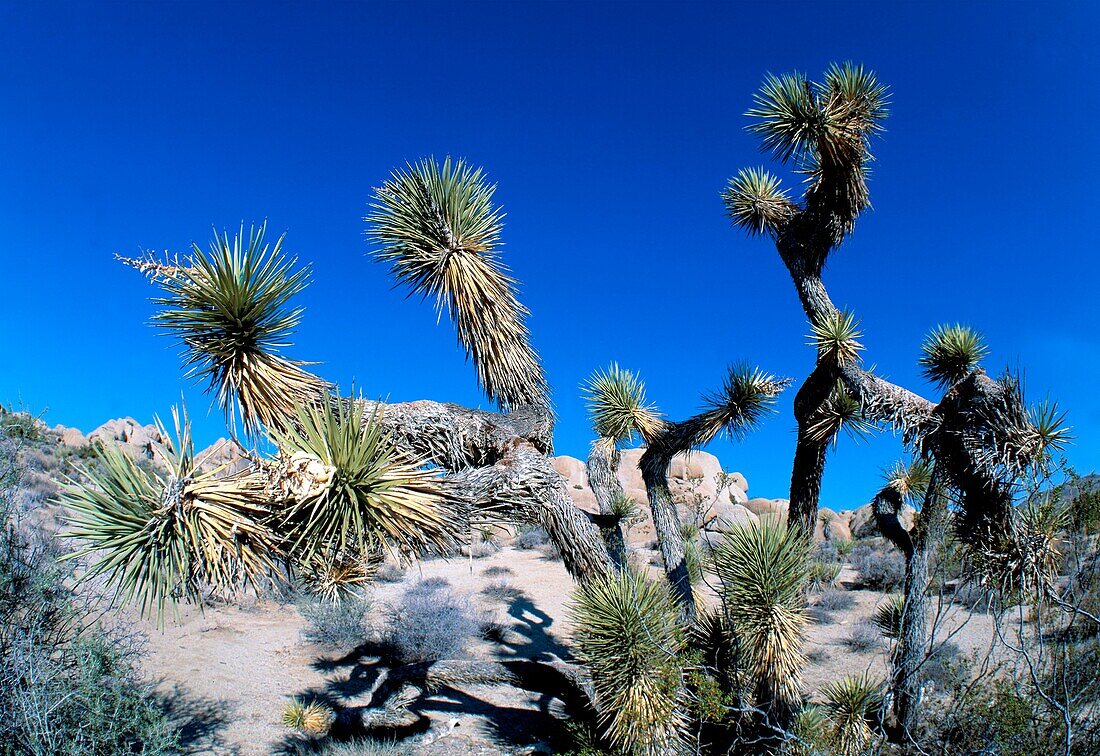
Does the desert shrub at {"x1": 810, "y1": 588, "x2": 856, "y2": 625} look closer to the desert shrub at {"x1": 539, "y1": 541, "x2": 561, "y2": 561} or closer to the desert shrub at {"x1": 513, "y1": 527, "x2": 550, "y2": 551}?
the desert shrub at {"x1": 539, "y1": 541, "x2": 561, "y2": 561}

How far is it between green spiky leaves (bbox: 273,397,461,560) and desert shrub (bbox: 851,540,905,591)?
1259cm

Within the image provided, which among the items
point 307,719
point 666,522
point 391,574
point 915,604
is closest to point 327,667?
point 307,719

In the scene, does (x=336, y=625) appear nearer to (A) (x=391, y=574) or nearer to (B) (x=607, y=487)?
(A) (x=391, y=574)

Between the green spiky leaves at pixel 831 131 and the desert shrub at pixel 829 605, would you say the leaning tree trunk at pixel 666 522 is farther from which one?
the desert shrub at pixel 829 605

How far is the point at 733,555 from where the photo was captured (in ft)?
19.7

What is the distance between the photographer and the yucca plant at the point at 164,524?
3904 millimetres

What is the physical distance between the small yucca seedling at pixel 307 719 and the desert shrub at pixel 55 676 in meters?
1.34

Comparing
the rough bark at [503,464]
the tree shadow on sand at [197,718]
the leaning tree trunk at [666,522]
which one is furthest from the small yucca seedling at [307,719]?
the leaning tree trunk at [666,522]

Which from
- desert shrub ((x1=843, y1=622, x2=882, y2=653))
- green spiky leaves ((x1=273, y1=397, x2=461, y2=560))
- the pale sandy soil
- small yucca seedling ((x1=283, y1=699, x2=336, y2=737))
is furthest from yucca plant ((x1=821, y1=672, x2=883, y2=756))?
small yucca seedling ((x1=283, y1=699, x2=336, y2=737))

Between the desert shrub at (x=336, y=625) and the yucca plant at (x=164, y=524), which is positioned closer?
the yucca plant at (x=164, y=524)

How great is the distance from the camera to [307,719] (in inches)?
324

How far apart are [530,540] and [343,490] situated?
17730mm

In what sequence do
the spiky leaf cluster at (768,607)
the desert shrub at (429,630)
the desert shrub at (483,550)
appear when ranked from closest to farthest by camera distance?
the spiky leaf cluster at (768,607) < the desert shrub at (429,630) < the desert shrub at (483,550)

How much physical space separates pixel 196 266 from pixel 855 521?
25.0 meters
